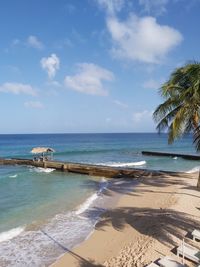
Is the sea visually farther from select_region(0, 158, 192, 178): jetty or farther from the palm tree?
the palm tree

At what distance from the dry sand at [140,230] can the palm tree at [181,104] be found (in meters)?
3.20

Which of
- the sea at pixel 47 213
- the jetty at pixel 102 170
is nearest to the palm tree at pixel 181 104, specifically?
the sea at pixel 47 213

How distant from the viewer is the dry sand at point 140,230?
9555 millimetres

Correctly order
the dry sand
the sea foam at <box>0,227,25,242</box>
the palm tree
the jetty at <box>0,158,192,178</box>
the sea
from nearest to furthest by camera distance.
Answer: the dry sand, the sea, the sea foam at <box>0,227,25,242</box>, the palm tree, the jetty at <box>0,158,192,178</box>

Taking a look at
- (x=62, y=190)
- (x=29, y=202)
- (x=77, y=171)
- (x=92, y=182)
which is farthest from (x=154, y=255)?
(x=77, y=171)

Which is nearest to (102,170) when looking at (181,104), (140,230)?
(181,104)

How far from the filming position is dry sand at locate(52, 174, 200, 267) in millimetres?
9555

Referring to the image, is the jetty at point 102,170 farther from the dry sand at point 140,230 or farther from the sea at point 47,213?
the dry sand at point 140,230

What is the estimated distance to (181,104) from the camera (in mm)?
17328

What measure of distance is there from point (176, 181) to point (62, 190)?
7.92 m

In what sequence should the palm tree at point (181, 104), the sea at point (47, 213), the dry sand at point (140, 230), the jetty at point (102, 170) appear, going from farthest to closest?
the jetty at point (102, 170) → the palm tree at point (181, 104) → the sea at point (47, 213) → the dry sand at point (140, 230)

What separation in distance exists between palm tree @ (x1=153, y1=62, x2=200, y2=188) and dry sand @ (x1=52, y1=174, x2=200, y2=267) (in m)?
3.20

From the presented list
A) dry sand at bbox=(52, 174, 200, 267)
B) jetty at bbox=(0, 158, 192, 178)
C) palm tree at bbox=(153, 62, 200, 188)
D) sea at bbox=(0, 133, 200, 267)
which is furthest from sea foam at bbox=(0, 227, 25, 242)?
jetty at bbox=(0, 158, 192, 178)

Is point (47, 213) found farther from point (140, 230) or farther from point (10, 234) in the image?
point (140, 230)
